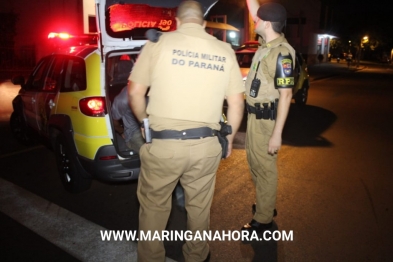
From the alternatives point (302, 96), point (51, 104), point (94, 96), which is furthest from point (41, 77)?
point (302, 96)

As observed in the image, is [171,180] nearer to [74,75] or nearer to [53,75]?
[74,75]

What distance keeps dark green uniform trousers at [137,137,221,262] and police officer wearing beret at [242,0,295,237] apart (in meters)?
0.78

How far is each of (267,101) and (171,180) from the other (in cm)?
126

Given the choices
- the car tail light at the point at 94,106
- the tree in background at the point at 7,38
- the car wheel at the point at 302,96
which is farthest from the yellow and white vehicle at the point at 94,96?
the tree in background at the point at 7,38

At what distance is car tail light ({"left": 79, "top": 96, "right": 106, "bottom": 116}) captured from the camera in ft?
12.4

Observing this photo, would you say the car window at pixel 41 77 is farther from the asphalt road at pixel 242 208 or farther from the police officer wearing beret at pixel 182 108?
the police officer wearing beret at pixel 182 108

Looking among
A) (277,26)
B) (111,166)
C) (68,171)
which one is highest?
(277,26)

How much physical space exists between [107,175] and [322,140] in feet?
15.4

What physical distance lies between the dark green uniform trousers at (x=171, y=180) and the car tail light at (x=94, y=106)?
129 centimetres

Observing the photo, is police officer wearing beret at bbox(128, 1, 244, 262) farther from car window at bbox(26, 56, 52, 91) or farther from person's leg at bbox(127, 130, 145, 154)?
car window at bbox(26, 56, 52, 91)

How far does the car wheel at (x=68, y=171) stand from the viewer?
14.0 ft

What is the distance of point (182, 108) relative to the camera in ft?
8.13

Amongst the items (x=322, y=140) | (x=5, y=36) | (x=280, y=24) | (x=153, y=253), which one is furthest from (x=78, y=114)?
(x=5, y=36)

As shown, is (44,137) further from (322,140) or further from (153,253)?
(322,140)
